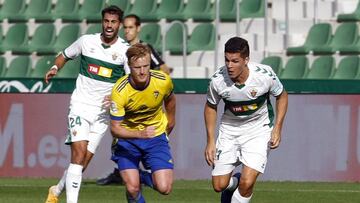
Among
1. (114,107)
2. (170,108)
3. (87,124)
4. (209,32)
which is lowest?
(209,32)

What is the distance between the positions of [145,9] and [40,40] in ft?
6.97

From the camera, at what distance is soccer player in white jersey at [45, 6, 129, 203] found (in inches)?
458

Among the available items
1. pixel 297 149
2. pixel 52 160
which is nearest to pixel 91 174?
pixel 52 160

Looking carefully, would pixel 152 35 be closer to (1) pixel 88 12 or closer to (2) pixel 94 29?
(2) pixel 94 29

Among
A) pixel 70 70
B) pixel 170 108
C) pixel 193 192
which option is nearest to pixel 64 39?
pixel 70 70

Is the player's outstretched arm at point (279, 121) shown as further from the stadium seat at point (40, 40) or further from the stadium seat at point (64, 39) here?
the stadium seat at point (40, 40)

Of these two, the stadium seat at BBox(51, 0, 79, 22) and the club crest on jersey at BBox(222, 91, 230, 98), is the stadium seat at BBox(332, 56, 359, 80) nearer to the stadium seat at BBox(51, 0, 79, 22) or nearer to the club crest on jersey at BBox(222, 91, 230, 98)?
the stadium seat at BBox(51, 0, 79, 22)

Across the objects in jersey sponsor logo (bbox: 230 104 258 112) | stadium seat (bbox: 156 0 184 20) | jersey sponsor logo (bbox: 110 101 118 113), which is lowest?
stadium seat (bbox: 156 0 184 20)

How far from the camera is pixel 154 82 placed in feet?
33.3

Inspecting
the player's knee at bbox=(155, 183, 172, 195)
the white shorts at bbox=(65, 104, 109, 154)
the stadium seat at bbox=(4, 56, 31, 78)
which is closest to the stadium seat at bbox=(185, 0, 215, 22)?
the stadium seat at bbox=(4, 56, 31, 78)

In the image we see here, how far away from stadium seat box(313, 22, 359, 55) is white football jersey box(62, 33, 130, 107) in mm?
8087

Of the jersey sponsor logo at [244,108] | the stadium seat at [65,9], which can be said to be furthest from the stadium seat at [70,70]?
the jersey sponsor logo at [244,108]

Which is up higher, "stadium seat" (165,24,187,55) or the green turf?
"stadium seat" (165,24,187,55)

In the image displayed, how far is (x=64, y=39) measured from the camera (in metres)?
20.8
